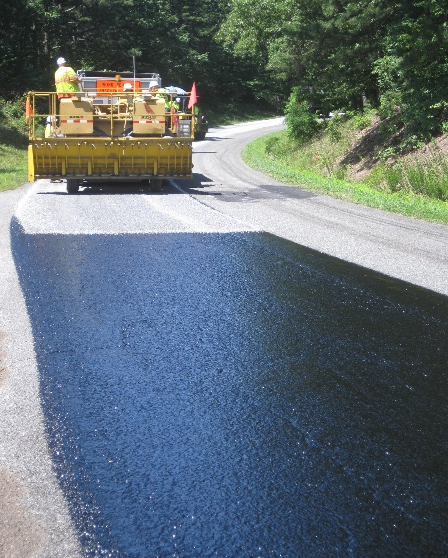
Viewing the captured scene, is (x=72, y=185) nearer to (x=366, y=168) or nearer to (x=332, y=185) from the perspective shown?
(x=332, y=185)

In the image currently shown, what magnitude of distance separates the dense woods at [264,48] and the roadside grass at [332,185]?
8.30ft

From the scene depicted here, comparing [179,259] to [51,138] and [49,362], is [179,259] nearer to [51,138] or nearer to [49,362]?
[49,362]

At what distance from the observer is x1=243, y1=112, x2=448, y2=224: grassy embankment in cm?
1538

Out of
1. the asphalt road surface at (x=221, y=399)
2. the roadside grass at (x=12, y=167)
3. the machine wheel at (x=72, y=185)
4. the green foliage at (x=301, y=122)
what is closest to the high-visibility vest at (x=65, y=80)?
the machine wheel at (x=72, y=185)

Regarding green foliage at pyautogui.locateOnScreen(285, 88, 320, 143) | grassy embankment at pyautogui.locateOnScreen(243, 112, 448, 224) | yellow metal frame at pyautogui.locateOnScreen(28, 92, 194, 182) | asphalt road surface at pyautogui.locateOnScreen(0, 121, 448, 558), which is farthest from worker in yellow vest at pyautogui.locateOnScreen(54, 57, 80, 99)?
green foliage at pyautogui.locateOnScreen(285, 88, 320, 143)

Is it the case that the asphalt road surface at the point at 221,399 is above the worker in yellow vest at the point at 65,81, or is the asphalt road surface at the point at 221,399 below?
below

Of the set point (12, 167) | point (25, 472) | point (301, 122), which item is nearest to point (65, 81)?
point (12, 167)

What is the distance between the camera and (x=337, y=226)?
11812 mm

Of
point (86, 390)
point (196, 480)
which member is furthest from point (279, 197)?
point (196, 480)

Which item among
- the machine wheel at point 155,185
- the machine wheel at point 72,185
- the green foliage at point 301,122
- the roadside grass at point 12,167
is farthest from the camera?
the green foliage at point 301,122

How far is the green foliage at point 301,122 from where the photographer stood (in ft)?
91.5

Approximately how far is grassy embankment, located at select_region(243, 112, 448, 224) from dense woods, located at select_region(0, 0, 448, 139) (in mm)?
1033

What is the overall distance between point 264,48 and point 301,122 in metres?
10.8

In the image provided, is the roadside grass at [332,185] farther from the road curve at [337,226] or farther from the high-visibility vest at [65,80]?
the high-visibility vest at [65,80]
